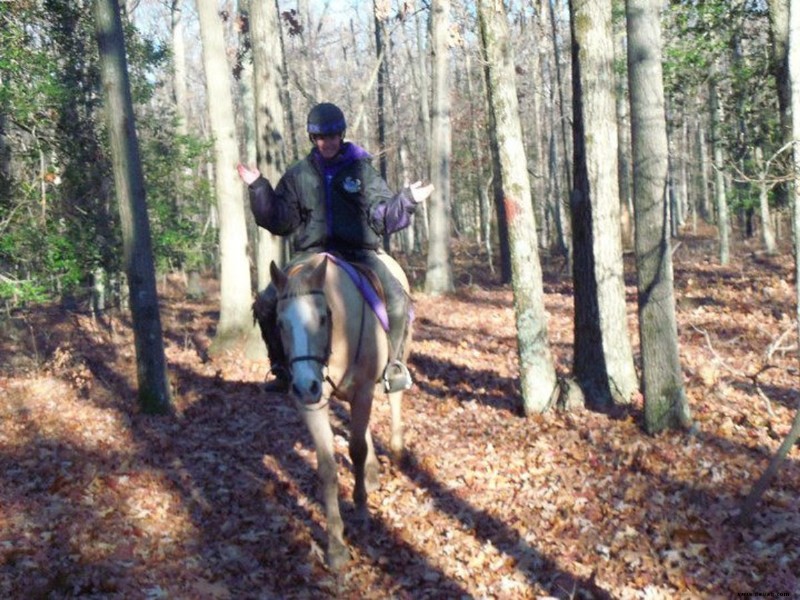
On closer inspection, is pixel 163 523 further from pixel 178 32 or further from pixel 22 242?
pixel 178 32

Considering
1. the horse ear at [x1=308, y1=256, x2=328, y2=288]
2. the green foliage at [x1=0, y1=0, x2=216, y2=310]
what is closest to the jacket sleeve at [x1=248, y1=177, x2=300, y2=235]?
the horse ear at [x1=308, y1=256, x2=328, y2=288]

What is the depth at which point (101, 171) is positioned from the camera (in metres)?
16.2

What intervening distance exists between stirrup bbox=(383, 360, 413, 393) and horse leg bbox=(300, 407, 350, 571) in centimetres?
114

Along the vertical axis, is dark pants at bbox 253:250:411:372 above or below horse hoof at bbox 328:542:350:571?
above

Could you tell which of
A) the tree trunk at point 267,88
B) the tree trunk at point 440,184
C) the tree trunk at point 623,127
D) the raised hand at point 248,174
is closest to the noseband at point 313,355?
the raised hand at point 248,174

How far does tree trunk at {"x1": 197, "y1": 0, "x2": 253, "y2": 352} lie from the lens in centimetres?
1534

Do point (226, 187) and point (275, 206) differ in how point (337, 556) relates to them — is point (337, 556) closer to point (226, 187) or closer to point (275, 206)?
point (275, 206)

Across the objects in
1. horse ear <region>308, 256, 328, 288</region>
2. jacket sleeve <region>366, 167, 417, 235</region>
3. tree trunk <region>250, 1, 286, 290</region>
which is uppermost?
tree trunk <region>250, 1, 286, 290</region>

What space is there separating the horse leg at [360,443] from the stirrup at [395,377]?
44 cm

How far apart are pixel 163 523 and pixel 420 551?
8.54 ft

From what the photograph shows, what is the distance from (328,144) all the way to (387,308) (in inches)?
67.4

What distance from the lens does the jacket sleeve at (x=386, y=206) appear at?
7.18 metres

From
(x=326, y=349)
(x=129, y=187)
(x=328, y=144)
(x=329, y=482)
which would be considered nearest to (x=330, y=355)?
(x=326, y=349)

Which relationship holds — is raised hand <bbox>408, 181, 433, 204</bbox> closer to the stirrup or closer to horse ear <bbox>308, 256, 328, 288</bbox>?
horse ear <bbox>308, 256, 328, 288</bbox>
